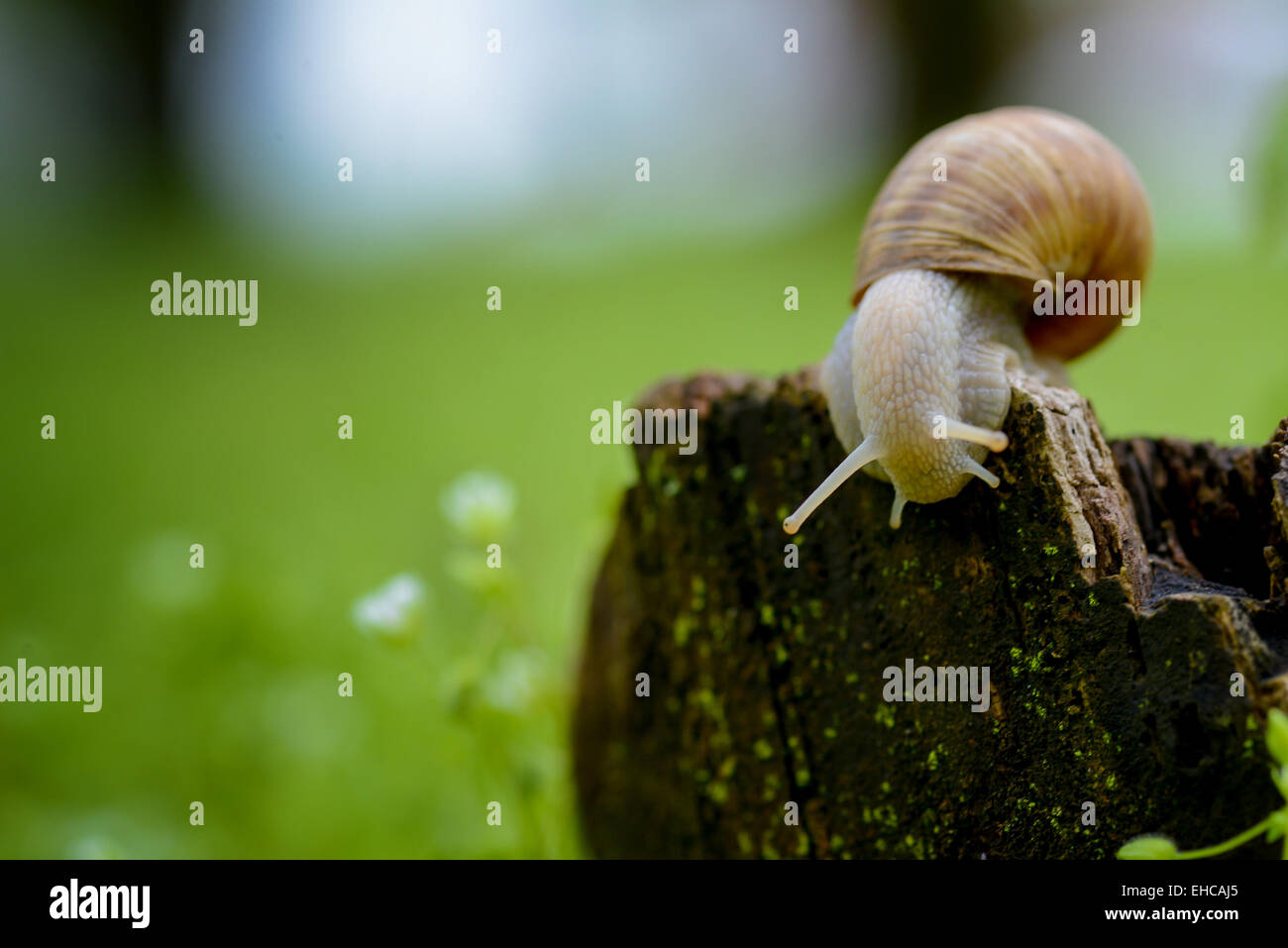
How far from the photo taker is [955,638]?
141 centimetres

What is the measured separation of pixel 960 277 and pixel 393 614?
1238 millimetres

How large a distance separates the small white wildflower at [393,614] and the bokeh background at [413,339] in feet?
0.04

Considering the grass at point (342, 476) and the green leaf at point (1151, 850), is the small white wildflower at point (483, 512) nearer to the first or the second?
the grass at point (342, 476)

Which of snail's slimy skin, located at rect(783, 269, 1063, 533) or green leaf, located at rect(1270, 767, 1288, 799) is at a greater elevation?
snail's slimy skin, located at rect(783, 269, 1063, 533)

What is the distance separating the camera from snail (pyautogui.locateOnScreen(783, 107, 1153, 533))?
1.41 meters

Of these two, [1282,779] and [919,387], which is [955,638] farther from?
[1282,779]

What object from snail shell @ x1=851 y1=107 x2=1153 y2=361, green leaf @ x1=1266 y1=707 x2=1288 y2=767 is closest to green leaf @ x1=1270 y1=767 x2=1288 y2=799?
green leaf @ x1=1266 y1=707 x2=1288 y2=767

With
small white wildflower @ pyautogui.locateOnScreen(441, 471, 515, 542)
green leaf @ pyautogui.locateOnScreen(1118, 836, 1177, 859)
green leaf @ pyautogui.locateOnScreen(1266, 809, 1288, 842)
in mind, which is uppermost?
small white wildflower @ pyautogui.locateOnScreen(441, 471, 515, 542)

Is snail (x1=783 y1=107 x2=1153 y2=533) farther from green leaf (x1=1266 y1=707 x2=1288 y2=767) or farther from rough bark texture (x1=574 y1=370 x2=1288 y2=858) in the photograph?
green leaf (x1=1266 y1=707 x2=1288 y2=767)

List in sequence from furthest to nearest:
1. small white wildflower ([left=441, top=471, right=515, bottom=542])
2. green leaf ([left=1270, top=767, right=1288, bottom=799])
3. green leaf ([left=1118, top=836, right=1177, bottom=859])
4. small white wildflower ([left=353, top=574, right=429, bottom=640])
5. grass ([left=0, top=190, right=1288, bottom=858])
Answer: grass ([left=0, top=190, right=1288, bottom=858]) → small white wildflower ([left=441, top=471, right=515, bottom=542]) → small white wildflower ([left=353, top=574, right=429, bottom=640]) → green leaf ([left=1118, top=836, right=1177, bottom=859]) → green leaf ([left=1270, top=767, right=1288, bottom=799])


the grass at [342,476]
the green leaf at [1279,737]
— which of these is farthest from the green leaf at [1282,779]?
the grass at [342,476]

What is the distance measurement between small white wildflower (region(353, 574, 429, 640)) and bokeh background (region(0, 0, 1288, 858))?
0.01 m

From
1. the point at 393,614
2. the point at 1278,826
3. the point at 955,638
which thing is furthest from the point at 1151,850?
the point at 393,614

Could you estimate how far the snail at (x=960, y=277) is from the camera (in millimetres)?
1408
